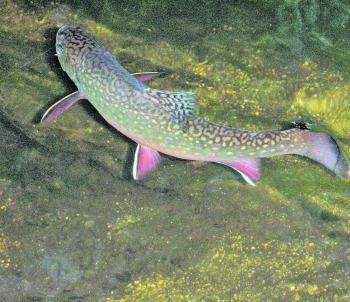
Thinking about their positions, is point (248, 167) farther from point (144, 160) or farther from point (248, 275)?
point (248, 275)

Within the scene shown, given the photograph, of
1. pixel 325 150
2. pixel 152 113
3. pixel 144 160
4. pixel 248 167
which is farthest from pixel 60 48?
pixel 325 150

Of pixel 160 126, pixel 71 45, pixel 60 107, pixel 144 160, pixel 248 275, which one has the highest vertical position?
pixel 71 45

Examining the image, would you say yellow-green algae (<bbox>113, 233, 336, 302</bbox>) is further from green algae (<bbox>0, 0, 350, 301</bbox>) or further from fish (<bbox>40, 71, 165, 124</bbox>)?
fish (<bbox>40, 71, 165, 124</bbox>)

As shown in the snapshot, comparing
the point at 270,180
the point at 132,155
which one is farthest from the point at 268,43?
the point at 132,155

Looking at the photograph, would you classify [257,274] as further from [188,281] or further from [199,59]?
[199,59]

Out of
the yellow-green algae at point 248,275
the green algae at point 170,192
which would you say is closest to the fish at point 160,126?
the green algae at point 170,192

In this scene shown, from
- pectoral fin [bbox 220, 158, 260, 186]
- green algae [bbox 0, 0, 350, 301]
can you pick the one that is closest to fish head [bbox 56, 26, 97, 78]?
green algae [bbox 0, 0, 350, 301]
